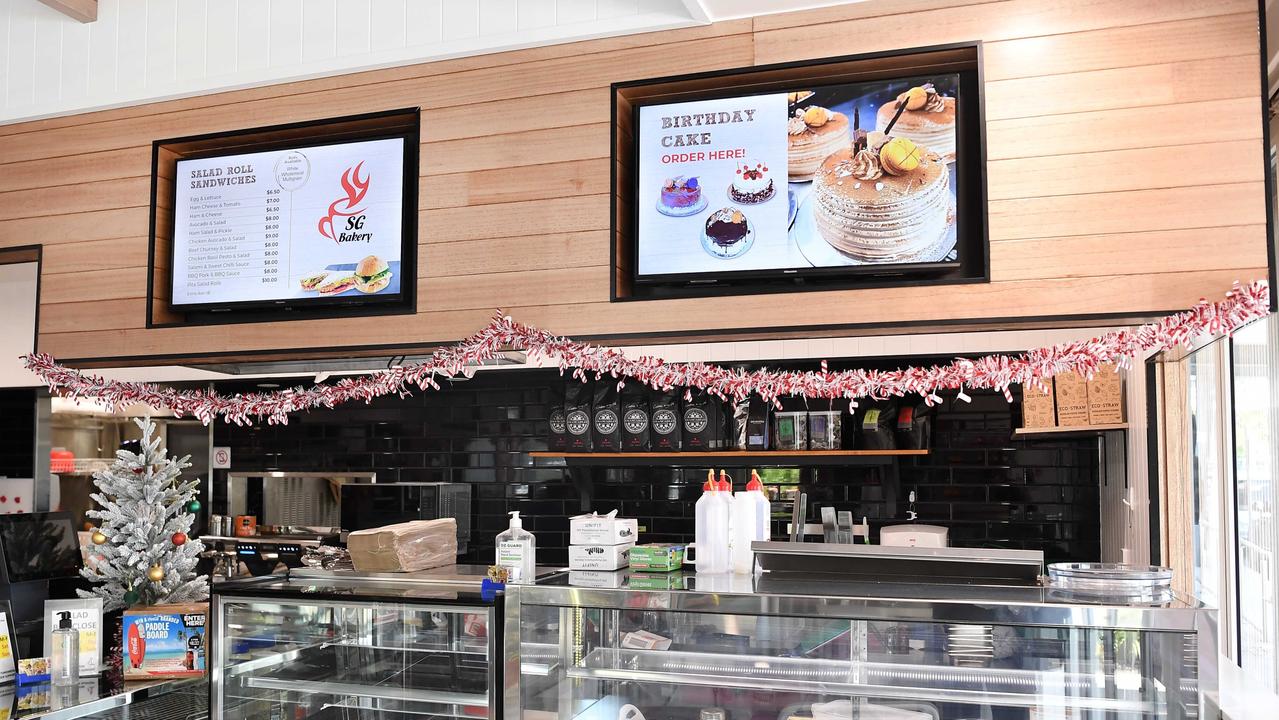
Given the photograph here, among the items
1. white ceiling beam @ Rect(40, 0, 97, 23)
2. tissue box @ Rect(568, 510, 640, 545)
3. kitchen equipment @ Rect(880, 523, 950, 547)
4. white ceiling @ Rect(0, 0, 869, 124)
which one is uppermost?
white ceiling beam @ Rect(40, 0, 97, 23)

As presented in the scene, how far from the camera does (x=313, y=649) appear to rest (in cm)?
329

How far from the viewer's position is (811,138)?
307 centimetres

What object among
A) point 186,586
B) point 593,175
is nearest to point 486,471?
point 186,586

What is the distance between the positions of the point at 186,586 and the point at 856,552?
9.22 ft

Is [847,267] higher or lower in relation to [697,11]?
lower

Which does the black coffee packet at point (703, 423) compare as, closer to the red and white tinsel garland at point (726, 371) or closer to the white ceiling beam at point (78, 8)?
the red and white tinsel garland at point (726, 371)

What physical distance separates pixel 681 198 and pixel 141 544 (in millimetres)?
2708

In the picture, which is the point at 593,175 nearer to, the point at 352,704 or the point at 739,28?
the point at 739,28

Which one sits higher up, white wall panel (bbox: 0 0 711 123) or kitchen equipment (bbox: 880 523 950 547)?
white wall panel (bbox: 0 0 711 123)

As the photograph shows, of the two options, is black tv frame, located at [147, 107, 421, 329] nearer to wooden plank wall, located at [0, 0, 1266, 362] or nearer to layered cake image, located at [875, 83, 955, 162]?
wooden plank wall, located at [0, 0, 1266, 362]

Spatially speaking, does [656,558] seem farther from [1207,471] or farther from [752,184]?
[1207,471]

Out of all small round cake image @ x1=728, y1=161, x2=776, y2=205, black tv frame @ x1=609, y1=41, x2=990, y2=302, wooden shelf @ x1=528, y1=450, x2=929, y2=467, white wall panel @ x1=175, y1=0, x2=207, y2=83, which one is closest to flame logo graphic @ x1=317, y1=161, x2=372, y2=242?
white wall panel @ x1=175, y1=0, x2=207, y2=83

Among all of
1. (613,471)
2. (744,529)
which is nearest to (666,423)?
(613,471)

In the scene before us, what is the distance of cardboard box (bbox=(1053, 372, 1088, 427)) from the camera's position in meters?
4.89
